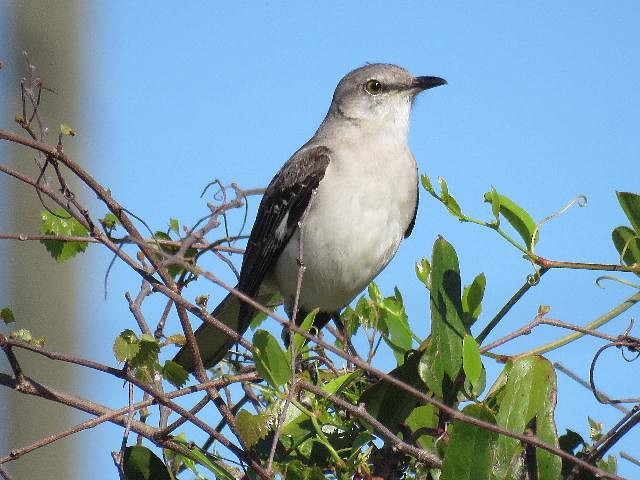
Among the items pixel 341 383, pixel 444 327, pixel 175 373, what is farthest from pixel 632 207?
pixel 175 373

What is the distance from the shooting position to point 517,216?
245cm

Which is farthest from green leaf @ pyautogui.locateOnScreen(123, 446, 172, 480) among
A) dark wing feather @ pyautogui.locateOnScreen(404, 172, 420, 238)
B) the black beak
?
the black beak

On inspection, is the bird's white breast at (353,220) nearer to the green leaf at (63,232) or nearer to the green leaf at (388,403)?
the green leaf at (63,232)

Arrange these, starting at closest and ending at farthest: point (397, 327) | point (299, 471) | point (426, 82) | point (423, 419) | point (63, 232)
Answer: point (299, 471), point (423, 419), point (397, 327), point (63, 232), point (426, 82)

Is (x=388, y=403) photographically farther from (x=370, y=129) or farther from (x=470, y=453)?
(x=370, y=129)

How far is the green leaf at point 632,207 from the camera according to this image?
7.61 ft

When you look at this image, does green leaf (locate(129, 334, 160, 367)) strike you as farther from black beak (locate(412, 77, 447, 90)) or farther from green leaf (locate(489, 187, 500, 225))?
black beak (locate(412, 77, 447, 90))

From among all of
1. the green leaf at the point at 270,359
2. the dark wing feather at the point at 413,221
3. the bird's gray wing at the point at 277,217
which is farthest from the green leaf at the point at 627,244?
the dark wing feather at the point at 413,221

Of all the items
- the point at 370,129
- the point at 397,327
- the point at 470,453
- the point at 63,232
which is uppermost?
the point at 370,129

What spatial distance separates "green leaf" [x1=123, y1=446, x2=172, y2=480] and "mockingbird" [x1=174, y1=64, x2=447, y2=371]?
1.58m

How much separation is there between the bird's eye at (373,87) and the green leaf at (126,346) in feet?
9.20

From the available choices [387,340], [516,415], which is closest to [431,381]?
[516,415]

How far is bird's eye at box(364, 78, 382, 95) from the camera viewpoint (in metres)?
4.83

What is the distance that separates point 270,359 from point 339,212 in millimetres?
2029
